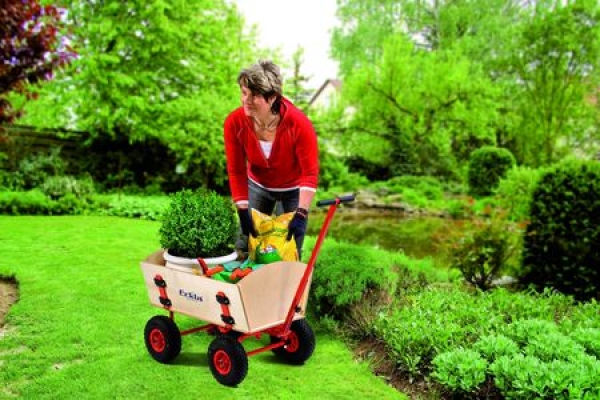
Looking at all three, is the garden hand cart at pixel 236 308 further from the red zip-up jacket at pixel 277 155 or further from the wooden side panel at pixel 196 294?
the red zip-up jacket at pixel 277 155

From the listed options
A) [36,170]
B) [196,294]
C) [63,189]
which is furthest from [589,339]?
[36,170]

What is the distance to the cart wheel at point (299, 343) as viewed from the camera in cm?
402

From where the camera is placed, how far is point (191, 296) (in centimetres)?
374

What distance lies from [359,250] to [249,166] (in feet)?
6.77

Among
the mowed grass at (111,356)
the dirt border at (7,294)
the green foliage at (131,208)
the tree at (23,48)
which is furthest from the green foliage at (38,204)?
the tree at (23,48)

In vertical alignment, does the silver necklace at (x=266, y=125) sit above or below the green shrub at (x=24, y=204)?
above

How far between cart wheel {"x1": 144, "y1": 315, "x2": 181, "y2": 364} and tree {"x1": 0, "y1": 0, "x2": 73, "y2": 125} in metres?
2.77

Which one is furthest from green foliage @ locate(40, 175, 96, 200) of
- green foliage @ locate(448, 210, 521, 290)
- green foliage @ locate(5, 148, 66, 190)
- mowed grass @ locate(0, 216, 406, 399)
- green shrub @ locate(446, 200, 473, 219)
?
green shrub @ locate(446, 200, 473, 219)

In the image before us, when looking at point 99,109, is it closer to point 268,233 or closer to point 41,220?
point 41,220

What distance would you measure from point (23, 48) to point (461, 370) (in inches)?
184

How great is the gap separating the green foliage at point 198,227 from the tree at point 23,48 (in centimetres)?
235

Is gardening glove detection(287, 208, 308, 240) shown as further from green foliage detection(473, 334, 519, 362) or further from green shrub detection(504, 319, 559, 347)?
green shrub detection(504, 319, 559, 347)

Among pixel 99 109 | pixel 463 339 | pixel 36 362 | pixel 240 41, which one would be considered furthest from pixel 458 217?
pixel 36 362

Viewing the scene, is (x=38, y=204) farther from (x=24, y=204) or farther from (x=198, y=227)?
(x=198, y=227)
